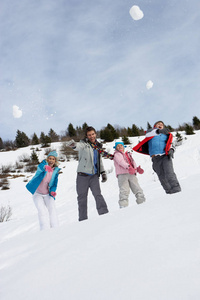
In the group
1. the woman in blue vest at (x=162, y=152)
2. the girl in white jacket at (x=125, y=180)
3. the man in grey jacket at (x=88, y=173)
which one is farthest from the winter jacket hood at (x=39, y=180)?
the woman in blue vest at (x=162, y=152)

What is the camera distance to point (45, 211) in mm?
3533

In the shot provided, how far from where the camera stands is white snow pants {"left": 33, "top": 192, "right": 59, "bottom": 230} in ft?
11.3

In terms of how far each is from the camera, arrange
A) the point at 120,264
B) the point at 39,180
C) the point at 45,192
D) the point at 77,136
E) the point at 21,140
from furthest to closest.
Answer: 1. the point at 77,136
2. the point at 21,140
3. the point at 45,192
4. the point at 39,180
5. the point at 120,264

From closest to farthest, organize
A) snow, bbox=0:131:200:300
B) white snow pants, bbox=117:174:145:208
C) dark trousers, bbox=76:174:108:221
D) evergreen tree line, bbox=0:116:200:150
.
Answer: snow, bbox=0:131:200:300 → dark trousers, bbox=76:174:108:221 → white snow pants, bbox=117:174:145:208 → evergreen tree line, bbox=0:116:200:150

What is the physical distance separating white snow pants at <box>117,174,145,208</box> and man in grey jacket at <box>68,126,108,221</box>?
445 millimetres

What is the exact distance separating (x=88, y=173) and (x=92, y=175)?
0.11 meters

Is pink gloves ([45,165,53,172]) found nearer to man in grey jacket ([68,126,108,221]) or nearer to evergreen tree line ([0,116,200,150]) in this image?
man in grey jacket ([68,126,108,221])

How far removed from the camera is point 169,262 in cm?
75

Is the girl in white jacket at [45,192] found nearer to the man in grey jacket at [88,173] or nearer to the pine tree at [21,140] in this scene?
the man in grey jacket at [88,173]

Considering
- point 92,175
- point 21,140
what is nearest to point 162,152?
point 92,175

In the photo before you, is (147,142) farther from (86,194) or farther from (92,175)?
(86,194)

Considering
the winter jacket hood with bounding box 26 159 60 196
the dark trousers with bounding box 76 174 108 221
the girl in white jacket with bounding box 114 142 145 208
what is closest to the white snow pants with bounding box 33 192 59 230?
the winter jacket hood with bounding box 26 159 60 196

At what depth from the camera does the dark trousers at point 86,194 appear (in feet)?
11.0

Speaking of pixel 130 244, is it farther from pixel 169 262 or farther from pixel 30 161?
pixel 30 161
